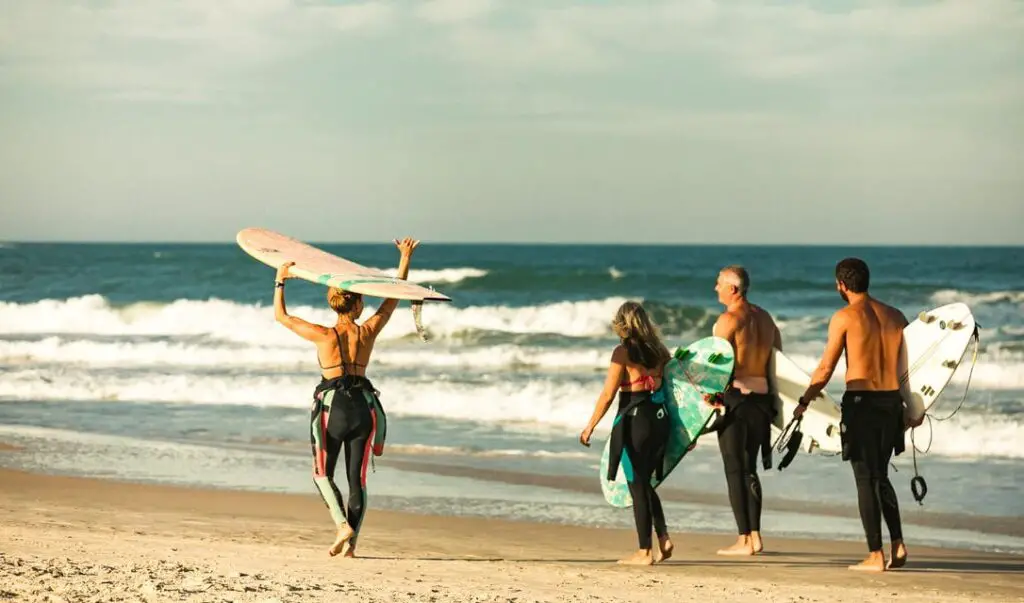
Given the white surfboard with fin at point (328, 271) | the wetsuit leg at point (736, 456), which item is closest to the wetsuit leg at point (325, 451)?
the white surfboard with fin at point (328, 271)

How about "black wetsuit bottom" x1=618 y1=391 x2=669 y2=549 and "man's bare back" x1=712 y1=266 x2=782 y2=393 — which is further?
"man's bare back" x1=712 y1=266 x2=782 y2=393

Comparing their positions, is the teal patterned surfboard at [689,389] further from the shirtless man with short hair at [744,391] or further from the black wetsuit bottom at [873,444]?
the black wetsuit bottom at [873,444]

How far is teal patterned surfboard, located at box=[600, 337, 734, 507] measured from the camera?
6.84 metres

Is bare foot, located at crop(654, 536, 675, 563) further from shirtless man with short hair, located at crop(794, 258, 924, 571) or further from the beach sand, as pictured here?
shirtless man with short hair, located at crop(794, 258, 924, 571)

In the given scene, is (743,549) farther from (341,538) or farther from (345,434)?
(345,434)

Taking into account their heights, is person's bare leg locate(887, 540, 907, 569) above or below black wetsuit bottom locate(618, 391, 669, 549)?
below

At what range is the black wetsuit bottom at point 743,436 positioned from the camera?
709 cm

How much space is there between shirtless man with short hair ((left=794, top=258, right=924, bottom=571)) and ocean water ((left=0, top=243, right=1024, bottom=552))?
5.55 ft

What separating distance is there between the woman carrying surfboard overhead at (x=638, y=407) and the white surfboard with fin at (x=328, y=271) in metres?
0.97

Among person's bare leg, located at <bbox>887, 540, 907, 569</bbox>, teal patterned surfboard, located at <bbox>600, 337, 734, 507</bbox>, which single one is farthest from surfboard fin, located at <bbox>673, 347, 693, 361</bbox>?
person's bare leg, located at <bbox>887, 540, 907, 569</bbox>

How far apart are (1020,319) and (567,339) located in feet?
38.4

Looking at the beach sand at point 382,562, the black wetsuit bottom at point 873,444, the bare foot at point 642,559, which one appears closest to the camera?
the beach sand at point 382,562

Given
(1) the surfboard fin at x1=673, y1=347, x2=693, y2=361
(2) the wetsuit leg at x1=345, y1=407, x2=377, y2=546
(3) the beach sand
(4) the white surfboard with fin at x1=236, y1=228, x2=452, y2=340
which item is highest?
(4) the white surfboard with fin at x1=236, y1=228, x2=452, y2=340

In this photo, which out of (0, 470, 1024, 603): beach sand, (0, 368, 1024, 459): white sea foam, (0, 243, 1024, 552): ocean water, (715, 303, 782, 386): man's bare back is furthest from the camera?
(0, 368, 1024, 459): white sea foam
